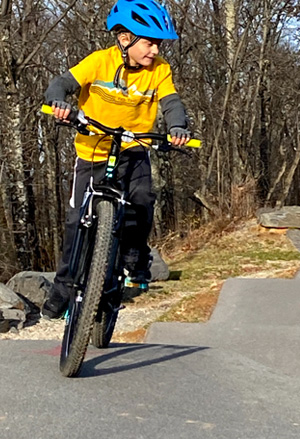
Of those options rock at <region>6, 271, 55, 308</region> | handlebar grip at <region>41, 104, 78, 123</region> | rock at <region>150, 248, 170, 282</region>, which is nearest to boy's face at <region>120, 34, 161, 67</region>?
handlebar grip at <region>41, 104, 78, 123</region>

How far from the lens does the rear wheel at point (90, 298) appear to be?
3779mm

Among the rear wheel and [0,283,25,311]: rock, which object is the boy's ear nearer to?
the rear wheel

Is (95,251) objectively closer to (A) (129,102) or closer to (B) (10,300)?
(A) (129,102)

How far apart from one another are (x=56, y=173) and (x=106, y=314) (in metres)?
22.0

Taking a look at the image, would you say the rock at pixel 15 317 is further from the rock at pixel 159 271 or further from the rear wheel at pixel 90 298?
the rear wheel at pixel 90 298

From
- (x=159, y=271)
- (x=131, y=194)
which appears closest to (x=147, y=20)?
(x=131, y=194)

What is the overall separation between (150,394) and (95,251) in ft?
2.72

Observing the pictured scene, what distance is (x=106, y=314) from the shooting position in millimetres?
4652

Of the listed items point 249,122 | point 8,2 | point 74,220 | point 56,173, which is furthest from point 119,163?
point 56,173

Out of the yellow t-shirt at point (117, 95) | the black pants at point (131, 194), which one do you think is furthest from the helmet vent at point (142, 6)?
the black pants at point (131, 194)

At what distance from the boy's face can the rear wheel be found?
0.98 meters

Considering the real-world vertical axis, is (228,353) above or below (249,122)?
below

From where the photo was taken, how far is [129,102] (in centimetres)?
444

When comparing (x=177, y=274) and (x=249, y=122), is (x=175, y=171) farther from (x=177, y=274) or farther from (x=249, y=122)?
(x=177, y=274)
